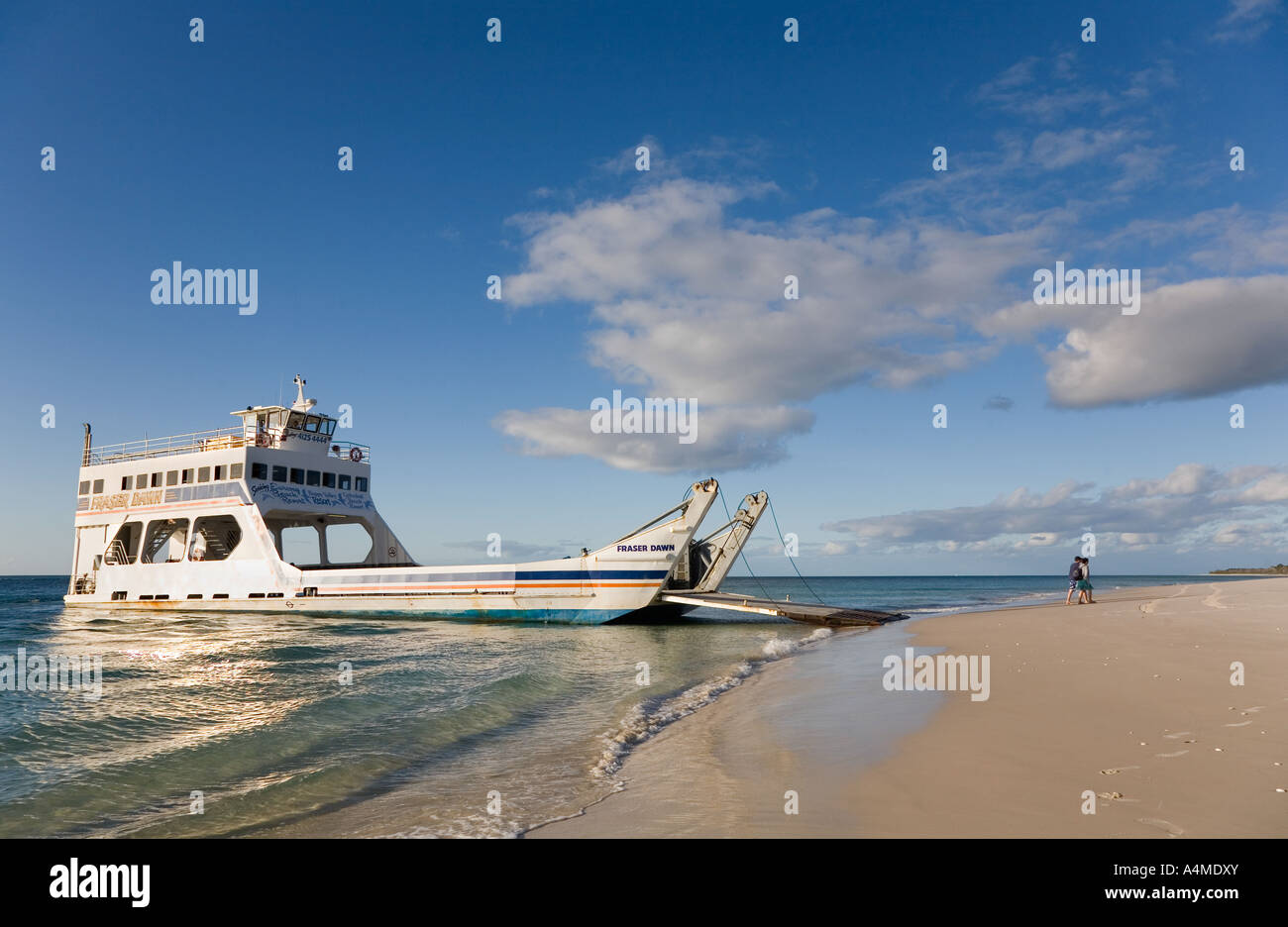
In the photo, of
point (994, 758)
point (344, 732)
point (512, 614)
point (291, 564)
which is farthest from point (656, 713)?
point (291, 564)

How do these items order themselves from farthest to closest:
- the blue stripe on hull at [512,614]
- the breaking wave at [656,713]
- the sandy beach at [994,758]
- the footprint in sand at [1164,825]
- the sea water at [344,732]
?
the blue stripe on hull at [512,614] < the breaking wave at [656,713] < the sea water at [344,732] < the sandy beach at [994,758] < the footprint in sand at [1164,825]

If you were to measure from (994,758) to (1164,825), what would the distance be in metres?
2.01

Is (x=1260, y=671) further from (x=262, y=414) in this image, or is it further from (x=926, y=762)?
(x=262, y=414)

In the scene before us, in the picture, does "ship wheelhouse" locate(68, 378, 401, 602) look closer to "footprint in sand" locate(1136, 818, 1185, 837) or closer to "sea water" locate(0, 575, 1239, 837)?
"sea water" locate(0, 575, 1239, 837)

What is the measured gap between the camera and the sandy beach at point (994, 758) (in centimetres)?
525

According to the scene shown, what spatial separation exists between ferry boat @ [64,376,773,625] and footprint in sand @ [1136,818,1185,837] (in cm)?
2140

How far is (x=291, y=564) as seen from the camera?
30469 millimetres

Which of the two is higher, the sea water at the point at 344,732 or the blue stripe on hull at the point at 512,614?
the sea water at the point at 344,732

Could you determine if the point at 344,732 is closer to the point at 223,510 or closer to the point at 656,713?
the point at 656,713

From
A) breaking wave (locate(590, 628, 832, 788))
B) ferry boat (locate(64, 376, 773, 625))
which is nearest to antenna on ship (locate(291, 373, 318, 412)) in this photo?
ferry boat (locate(64, 376, 773, 625))

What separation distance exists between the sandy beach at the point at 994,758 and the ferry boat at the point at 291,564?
14147 mm

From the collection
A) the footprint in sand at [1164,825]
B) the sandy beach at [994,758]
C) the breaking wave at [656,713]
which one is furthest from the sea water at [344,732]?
the footprint in sand at [1164,825]

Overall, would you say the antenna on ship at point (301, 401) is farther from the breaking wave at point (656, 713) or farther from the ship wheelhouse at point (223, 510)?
the breaking wave at point (656, 713)

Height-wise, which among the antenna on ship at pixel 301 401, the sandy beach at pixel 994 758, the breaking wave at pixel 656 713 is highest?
the antenna on ship at pixel 301 401
